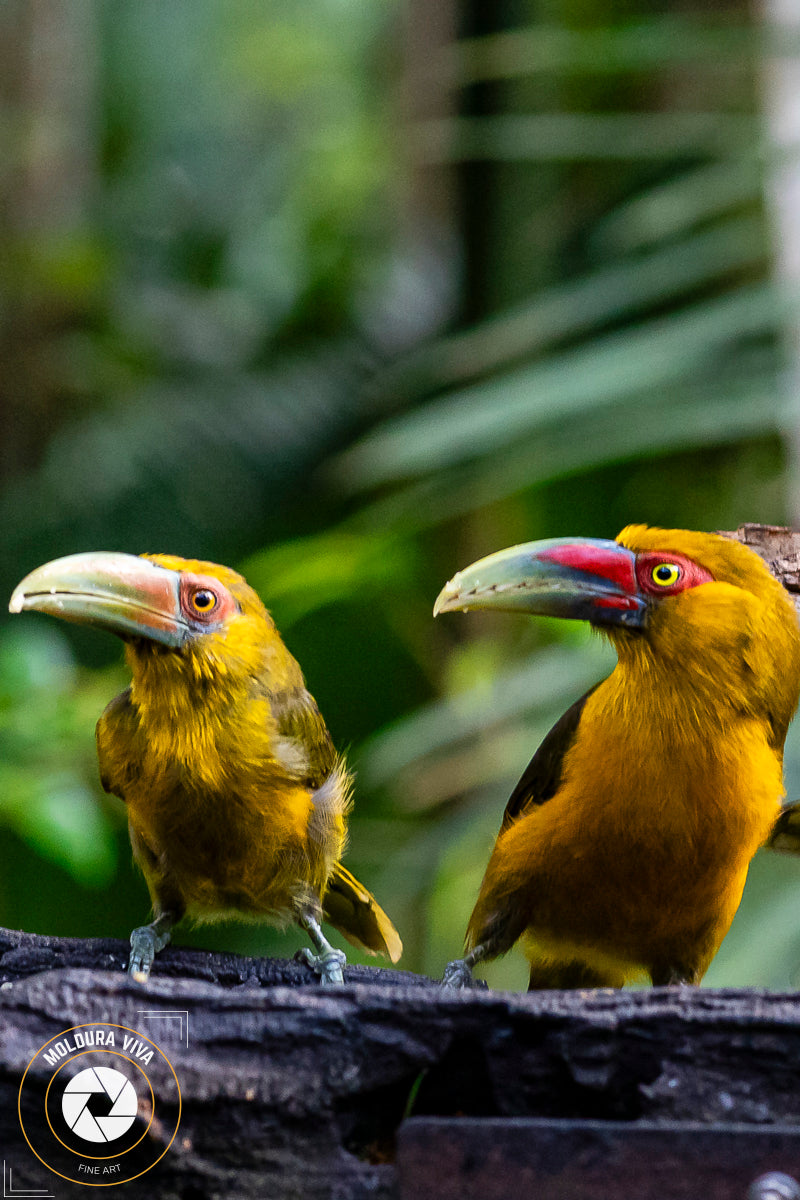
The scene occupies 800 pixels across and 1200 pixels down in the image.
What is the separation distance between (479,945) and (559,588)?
2.90 ft

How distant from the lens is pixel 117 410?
732 centimetres

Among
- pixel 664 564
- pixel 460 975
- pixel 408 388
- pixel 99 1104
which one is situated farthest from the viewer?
pixel 408 388

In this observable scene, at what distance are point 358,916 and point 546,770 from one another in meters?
0.63

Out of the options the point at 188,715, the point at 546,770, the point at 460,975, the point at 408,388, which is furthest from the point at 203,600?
the point at 408,388

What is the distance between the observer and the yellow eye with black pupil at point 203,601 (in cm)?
248

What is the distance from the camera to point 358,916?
300 cm

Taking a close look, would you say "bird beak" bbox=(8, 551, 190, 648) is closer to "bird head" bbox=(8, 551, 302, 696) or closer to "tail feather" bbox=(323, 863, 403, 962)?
"bird head" bbox=(8, 551, 302, 696)

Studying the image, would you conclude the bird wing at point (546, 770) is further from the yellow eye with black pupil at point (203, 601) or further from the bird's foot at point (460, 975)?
the yellow eye with black pupil at point (203, 601)

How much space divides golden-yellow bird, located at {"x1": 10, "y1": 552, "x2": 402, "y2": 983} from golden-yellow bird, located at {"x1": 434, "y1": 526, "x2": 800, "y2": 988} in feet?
1.42

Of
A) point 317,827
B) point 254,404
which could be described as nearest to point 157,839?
point 317,827

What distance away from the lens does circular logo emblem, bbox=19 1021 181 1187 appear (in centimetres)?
177

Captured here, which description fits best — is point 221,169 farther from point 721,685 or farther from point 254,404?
point 721,685

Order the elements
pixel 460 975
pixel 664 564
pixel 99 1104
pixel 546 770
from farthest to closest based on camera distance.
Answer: pixel 546 770, pixel 460 975, pixel 664 564, pixel 99 1104

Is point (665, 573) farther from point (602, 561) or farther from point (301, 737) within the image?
point (301, 737)
